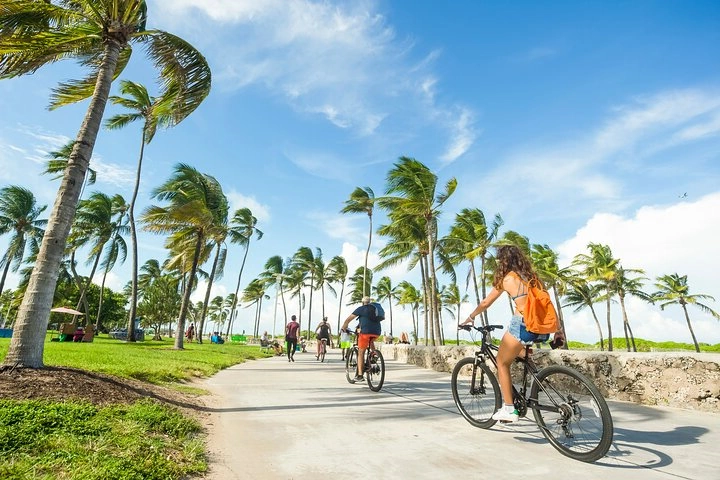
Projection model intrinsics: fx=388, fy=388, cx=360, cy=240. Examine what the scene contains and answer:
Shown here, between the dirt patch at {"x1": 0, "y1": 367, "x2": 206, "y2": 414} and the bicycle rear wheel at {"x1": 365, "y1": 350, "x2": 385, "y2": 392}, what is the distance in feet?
9.27

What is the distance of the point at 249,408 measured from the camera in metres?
5.20

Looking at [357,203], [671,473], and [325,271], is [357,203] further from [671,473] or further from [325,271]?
[671,473]

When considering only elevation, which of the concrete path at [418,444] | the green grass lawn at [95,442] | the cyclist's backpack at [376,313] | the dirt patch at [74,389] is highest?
the cyclist's backpack at [376,313]

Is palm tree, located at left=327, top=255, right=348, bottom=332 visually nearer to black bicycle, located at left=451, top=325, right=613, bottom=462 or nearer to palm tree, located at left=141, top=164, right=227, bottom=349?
palm tree, located at left=141, top=164, right=227, bottom=349

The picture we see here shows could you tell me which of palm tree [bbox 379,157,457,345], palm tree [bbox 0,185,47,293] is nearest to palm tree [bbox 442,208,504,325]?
palm tree [bbox 379,157,457,345]

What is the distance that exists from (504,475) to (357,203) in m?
34.9

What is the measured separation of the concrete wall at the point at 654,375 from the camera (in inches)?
211

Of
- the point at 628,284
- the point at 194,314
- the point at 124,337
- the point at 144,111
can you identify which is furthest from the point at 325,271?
the point at 194,314

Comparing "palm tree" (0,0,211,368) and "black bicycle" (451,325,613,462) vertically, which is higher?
"palm tree" (0,0,211,368)

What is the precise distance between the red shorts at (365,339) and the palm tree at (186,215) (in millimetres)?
15058

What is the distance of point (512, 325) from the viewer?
3605 mm

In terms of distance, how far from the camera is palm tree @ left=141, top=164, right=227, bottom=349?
20.3m

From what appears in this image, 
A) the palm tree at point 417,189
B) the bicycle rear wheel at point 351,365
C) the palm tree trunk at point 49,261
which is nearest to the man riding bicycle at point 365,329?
the bicycle rear wheel at point 351,365

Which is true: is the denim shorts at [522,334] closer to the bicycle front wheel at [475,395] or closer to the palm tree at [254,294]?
the bicycle front wheel at [475,395]
